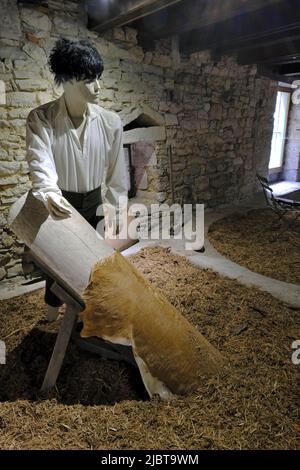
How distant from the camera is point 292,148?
30.1 ft

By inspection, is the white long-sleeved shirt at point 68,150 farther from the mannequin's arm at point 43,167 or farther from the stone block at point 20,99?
the stone block at point 20,99

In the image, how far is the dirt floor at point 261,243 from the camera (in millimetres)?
3611

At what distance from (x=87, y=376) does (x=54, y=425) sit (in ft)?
1.17

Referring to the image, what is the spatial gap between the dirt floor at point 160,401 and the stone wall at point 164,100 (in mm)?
1588

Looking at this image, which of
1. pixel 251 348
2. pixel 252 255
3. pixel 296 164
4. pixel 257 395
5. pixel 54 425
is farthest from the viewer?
pixel 296 164

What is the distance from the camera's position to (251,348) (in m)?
2.12

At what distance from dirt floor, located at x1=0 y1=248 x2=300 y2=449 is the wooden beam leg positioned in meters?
0.07

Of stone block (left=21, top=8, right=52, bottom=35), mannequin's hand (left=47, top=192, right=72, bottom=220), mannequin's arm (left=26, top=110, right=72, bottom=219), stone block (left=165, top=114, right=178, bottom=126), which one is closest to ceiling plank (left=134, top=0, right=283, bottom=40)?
stone block (left=165, top=114, right=178, bottom=126)

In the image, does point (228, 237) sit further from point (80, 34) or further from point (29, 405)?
point (29, 405)

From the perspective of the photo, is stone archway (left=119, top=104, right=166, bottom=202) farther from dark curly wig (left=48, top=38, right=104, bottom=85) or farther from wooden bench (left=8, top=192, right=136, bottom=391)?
wooden bench (left=8, top=192, right=136, bottom=391)

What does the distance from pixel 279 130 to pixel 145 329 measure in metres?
8.90

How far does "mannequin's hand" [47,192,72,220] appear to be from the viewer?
1.62 m
